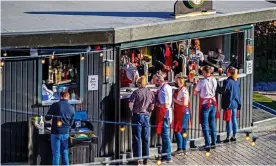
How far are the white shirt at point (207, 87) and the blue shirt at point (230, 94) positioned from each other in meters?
0.40

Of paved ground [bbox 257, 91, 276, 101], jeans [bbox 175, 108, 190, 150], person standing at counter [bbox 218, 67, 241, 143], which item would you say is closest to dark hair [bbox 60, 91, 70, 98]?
jeans [bbox 175, 108, 190, 150]

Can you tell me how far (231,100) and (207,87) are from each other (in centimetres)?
77

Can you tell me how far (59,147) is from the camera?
1730 centimetres

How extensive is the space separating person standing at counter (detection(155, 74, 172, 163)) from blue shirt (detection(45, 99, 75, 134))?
1.97m

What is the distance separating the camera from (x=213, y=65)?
20578 mm

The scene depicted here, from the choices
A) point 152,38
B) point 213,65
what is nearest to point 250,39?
point 213,65

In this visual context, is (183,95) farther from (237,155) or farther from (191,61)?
(237,155)

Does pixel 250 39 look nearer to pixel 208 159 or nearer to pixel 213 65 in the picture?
pixel 213 65

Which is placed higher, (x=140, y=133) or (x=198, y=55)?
(x=198, y=55)

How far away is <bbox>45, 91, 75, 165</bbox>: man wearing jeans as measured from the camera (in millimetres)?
17141

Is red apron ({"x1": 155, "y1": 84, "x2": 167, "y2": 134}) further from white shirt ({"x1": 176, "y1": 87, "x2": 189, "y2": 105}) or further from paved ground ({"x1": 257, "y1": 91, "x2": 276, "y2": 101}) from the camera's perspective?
paved ground ({"x1": 257, "y1": 91, "x2": 276, "y2": 101})

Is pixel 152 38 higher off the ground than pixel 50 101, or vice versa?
pixel 152 38

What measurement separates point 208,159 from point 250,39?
124 inches

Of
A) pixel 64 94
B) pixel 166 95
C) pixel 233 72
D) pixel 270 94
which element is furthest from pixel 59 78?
pixel 270 94
